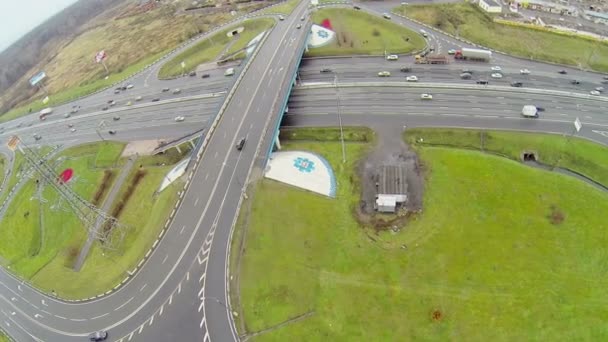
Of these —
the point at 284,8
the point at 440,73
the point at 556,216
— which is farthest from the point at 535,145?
the point at 284,8

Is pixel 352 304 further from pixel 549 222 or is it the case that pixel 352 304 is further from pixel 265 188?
pixel 549 222

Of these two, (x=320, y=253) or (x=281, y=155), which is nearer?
(x=320, y=253)

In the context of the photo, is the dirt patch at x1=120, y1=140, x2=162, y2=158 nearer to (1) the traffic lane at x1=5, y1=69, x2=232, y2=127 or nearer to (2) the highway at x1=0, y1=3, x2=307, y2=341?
(1) the traffic lane at x1=5, y1=69, x2=232, y2=127

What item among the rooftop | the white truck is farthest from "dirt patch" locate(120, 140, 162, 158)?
the rooftop

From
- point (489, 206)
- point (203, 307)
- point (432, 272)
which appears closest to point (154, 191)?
point (203, 307)

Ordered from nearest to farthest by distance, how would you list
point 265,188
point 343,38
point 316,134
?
1. point 265,188
2. point 316,134
3. point 343,38

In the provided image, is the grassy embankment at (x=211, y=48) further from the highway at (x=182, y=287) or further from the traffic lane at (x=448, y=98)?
the highway at (x=182, y=287)
